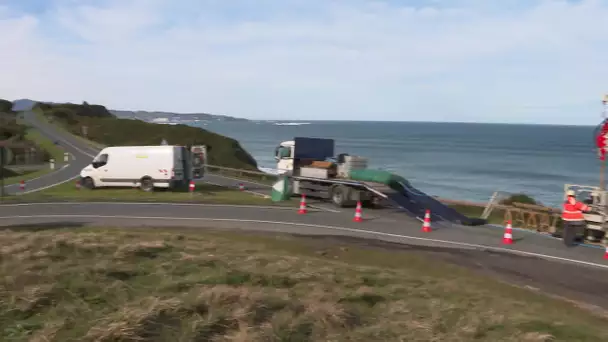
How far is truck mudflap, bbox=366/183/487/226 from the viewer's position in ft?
67.5

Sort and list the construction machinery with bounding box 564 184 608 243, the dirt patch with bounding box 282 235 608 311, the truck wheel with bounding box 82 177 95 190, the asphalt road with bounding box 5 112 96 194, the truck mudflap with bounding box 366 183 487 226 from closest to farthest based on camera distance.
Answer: the dirt patch with bounding box 282 235 608 311 → the construction machinery with bounding box 564 184 608 243 → the truck mudflap with bounding box 366 183 487 226 → the truck wheel with bounding box 82 177 95 190 → the asphalt road with bounding box 5 112 96 194

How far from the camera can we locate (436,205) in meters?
21.4

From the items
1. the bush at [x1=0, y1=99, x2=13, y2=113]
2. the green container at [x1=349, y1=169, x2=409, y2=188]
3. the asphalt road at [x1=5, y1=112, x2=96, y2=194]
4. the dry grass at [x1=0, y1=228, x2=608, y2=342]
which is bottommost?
the asphalt road at [x1=5, y1=112, x2=96, y2=194]

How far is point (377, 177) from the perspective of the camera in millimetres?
23203

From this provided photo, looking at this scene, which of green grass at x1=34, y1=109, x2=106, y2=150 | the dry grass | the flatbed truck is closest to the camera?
the dry grass

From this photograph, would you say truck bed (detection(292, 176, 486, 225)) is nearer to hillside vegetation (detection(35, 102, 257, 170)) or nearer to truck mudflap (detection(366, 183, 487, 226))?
truck mudflap (detection(366, 183, 487, 226))

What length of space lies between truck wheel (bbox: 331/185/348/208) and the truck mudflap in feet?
4.58

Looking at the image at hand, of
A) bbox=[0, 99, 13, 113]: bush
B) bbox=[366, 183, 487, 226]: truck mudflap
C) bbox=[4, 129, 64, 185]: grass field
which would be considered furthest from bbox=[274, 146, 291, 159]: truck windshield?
bbox=[0, 99, 13, 113]: bush

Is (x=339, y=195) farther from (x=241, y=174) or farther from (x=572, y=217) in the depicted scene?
(x=241, y=174)

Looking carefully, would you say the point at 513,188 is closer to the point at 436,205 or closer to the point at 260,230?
the point at 436,205

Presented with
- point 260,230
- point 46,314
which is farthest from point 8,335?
point 260,230

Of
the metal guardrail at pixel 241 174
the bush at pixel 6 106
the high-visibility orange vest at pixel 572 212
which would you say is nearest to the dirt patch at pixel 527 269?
the high-visibility orange vest at pixel 572 212

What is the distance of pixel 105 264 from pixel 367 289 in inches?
142

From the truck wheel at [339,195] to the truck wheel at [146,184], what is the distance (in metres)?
10.3
